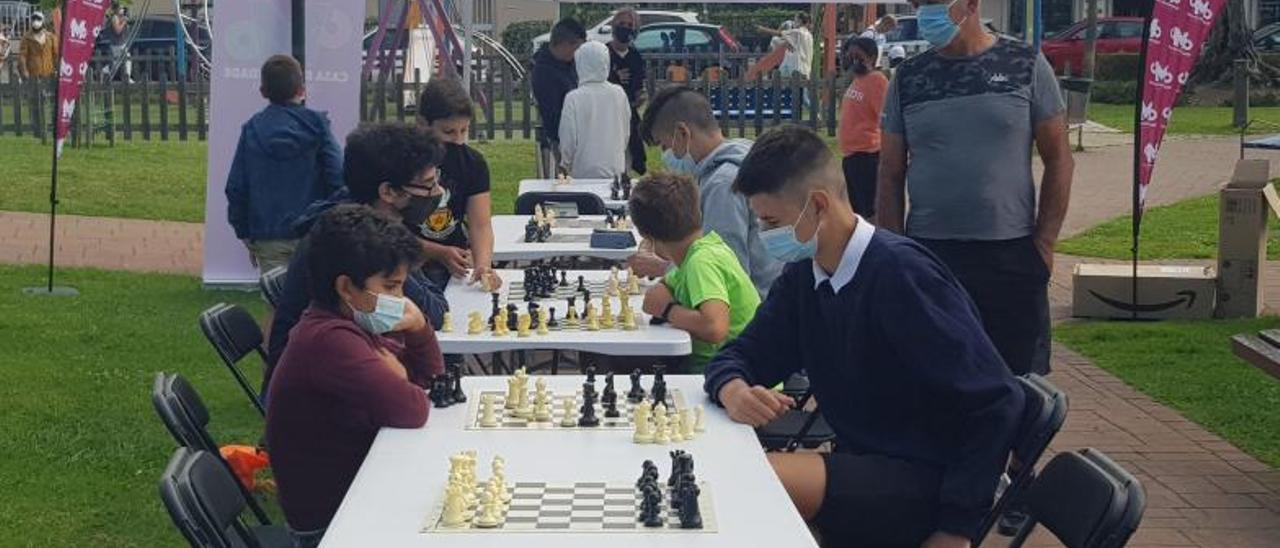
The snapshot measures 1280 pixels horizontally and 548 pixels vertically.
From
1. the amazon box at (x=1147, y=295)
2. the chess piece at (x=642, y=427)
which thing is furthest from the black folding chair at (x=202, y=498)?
the amazon box at (x=1147, y=295)

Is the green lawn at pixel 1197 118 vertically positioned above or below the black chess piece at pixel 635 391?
below

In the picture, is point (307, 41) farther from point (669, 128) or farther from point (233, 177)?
point (669, 128)

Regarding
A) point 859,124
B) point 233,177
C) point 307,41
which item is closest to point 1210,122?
point 859,124

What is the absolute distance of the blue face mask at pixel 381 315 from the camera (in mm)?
4852

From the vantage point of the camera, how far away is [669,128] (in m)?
7.70

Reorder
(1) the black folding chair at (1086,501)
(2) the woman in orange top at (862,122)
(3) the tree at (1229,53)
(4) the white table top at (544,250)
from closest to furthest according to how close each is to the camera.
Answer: (1) the black folding chair at (1086,501), (4) the white table top at (544,250), (2) the woman in orange top at (862,122), (3) the tree at (1229,53)

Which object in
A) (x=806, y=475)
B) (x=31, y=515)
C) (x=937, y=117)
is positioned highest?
(x=937, y=117)

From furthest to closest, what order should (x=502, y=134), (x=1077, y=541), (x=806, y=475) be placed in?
(x=502, y=134), (x=806, y=475), (x=1077, y=541)

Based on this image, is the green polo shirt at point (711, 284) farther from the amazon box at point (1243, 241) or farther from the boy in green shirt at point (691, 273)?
the amazon box at point (1243, 241)

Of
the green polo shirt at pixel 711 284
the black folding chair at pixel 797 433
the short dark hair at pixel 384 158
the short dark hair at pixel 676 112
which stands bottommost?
the black folding chair at pixel 797 433

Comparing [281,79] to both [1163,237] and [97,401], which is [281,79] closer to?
[97,401]

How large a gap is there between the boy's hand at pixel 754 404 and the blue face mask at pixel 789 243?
34 centimetres

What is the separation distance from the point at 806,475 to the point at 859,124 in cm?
917

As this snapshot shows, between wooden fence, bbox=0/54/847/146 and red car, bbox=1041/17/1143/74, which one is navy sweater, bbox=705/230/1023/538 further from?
red car, bbox=1041/17/1143/74
